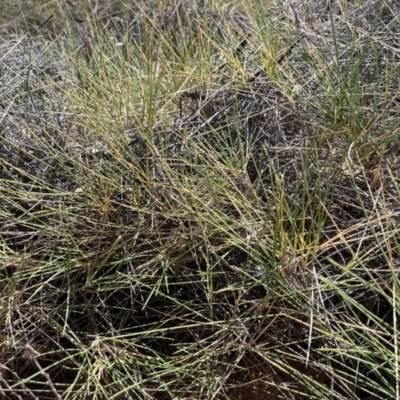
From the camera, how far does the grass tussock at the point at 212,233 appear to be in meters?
1.18

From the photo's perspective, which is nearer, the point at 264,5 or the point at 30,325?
the point at 30,325

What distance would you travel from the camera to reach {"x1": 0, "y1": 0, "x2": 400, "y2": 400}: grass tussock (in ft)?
3.86

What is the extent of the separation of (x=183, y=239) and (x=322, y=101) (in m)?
0.41

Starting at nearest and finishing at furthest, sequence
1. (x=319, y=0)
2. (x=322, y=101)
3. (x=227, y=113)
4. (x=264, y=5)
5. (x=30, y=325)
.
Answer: (x=30, y=325)
(x=322, y=101)
(x=227, y=113)
(x=264, y=5)
(x=319, y=0)

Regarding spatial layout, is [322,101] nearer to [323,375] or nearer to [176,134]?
[176,134]

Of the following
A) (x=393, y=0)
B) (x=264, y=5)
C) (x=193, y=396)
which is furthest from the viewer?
(x=393, y=0)

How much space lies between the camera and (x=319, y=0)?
2070 millimetres

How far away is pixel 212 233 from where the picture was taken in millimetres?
1275

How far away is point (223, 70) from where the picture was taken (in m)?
1.68

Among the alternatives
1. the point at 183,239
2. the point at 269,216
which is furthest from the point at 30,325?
the point at 269,216

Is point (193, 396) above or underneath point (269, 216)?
underneath

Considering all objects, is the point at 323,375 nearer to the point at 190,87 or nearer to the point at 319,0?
the point at 190,87

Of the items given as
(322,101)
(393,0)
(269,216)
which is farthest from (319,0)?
(269,216)

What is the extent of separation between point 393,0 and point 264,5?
1.23ft
